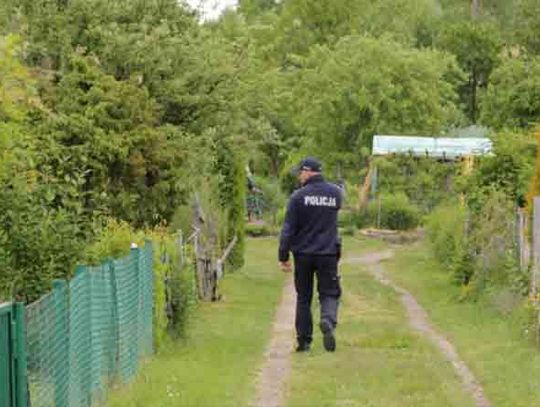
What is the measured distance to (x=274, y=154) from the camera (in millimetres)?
57938

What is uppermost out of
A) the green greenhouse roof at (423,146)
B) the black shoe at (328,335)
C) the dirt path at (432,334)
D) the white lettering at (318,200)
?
the white lettering at (318,200)

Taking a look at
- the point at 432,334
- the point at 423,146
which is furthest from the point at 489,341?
the point at 423,146

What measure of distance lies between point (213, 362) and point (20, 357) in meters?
5.68

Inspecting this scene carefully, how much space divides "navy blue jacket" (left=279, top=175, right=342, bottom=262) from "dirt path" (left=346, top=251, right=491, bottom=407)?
185cm

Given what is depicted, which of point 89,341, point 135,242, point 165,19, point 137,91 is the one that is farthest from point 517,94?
point 89,341

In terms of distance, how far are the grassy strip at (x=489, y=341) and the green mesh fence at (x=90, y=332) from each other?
337cm

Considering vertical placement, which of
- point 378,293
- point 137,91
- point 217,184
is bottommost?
point 378,293

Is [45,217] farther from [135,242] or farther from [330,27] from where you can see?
[330,27]

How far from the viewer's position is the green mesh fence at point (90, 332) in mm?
8164

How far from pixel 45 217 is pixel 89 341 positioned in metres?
2.52

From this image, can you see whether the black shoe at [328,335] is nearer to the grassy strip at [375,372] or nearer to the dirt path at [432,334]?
the grassy strip at [375,372]

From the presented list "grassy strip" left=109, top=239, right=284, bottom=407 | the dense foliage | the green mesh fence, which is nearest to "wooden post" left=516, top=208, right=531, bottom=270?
the dense foliage

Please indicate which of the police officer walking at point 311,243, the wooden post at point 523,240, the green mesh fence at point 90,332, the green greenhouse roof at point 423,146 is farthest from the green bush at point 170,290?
the green greenhouse roof at point 423,146

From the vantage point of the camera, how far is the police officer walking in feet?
44.6
